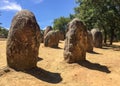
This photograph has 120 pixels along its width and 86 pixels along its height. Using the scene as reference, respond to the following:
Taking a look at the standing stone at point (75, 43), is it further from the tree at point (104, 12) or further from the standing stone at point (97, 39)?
the tree at point (104, 12)

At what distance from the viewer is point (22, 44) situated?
16.6 meters

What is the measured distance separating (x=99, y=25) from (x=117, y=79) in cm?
2816

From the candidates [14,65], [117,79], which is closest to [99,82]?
[117,79]

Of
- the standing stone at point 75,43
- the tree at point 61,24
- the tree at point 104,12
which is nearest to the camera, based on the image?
the standing stone at point 75,43

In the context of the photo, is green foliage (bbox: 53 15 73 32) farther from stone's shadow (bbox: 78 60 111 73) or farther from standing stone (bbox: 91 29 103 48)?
stone's shadow (bbox: 78 60 111 73)

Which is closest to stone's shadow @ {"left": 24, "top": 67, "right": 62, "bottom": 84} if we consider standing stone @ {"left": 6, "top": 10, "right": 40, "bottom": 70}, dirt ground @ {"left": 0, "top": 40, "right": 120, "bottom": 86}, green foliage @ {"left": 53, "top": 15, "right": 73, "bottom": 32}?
dirt ground @ {"left": 0, "top": 40, "right": 120, "bottom": 86}

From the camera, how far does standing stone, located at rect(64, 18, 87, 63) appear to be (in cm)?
2003

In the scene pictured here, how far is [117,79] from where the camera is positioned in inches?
676

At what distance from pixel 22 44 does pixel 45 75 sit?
221 centimetres

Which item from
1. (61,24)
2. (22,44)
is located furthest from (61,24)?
(22,44)

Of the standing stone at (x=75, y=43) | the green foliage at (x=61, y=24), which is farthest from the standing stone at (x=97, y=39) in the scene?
the green foliage at (x=61, y=24)

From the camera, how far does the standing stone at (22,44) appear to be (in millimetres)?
16516

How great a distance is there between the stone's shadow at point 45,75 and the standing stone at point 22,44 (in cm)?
40

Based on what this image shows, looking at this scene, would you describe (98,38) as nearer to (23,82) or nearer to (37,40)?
(37,40)
